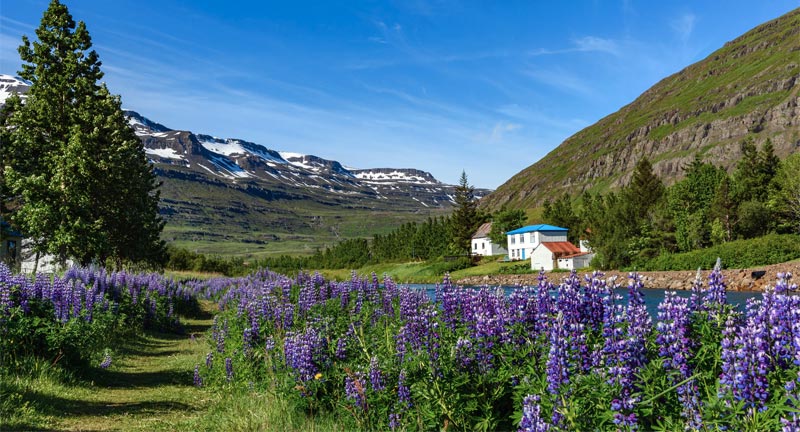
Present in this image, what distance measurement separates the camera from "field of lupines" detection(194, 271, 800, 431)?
413 centimetres

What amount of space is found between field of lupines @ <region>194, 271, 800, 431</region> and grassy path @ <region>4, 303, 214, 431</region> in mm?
1418

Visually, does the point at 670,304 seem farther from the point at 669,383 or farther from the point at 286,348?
the point at 286,348

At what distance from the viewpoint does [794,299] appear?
4.37 meters

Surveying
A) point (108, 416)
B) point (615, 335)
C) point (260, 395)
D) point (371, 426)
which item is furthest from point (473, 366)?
point (108, 416)

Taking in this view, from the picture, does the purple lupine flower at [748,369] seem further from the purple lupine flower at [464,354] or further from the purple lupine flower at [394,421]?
the purple lupine flower at [394,421]

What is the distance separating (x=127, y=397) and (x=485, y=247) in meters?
112

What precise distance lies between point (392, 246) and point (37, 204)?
105 m

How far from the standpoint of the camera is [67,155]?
943 inches

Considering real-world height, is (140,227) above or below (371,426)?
above

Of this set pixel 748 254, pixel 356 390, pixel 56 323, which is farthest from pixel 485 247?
pixel 356 390

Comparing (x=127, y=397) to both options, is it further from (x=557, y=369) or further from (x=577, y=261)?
(x=577, y=261)

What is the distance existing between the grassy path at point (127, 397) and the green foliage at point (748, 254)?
5553 centimetres

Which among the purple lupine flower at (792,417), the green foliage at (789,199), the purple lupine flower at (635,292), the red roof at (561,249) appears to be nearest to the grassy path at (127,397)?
the purple lupine flower at (635,292)

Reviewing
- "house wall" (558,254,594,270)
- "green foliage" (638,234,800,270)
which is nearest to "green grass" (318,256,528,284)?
"house wall" (558,254,594,270)
